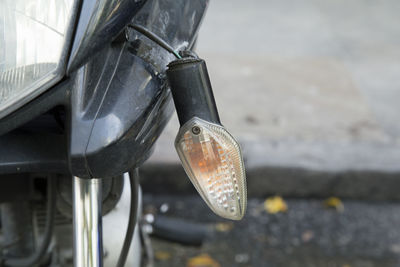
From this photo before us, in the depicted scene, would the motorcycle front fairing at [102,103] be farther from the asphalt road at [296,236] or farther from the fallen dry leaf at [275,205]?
the fallen dry leaf at [275,205]

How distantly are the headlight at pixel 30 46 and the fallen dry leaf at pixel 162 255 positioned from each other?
176 centimetres

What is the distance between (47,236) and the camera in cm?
153

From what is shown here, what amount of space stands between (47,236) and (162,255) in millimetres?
1162

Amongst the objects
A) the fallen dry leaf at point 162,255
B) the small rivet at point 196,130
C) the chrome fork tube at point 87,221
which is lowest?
the fallen dry leaf at point 162,255

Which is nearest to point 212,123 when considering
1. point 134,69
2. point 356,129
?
point 134,69

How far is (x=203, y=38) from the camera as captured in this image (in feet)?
14.2

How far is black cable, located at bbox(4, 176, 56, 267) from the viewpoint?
1.35 metres

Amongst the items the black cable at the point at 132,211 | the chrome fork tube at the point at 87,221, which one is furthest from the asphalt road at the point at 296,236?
the chrome fork tube at the point at 87,221

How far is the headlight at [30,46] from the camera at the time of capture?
96cm

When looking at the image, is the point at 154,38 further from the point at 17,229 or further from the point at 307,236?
the point at 307,236

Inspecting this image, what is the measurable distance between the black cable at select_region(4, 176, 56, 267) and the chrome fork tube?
304mm

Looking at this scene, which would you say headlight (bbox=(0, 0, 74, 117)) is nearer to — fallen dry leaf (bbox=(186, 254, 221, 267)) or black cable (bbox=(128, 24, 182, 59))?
black cable (bbox=(128, 24, 182, 59))

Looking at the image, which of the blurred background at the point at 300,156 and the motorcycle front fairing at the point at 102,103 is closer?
the motorcycle front fairing at the point at 102,103

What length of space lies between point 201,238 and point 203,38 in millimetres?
2328
